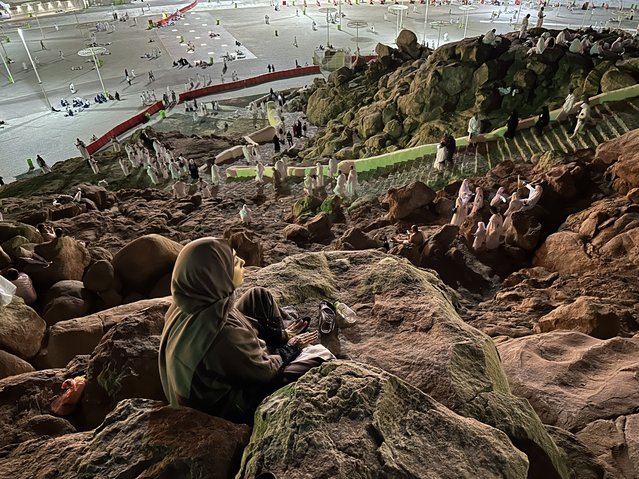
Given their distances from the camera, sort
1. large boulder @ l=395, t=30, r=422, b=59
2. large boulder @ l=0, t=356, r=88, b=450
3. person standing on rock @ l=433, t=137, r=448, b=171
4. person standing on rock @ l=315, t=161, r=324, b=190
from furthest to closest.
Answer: large boulder @ l=395, t=30, r=422, b=59 → person standing on rock @ l=315, t=161, r=324, b=190 → person standing on rock @ l=433, t=137, r=448, b=171 → large boulder @ l=0, t=356, r=88, b=450

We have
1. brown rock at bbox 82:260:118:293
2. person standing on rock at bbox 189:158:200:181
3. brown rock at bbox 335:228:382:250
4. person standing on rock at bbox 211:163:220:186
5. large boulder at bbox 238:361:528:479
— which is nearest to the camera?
large boulder at bbox 238:361:528:479

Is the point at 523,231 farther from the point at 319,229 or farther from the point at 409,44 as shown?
the point at 409,44

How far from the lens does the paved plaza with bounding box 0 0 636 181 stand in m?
22.8

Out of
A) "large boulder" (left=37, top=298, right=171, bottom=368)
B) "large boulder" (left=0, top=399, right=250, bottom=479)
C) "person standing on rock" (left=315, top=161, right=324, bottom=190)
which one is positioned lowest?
"person standing on rock" (left=315, top=161, right=324, bottom=190)

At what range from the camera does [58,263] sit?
693 centimetres

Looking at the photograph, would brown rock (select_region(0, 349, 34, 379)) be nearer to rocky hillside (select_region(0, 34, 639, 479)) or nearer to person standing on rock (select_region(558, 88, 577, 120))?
rocky hillside (select_region(0, 34, 639, 479))

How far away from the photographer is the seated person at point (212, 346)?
8.40 ft

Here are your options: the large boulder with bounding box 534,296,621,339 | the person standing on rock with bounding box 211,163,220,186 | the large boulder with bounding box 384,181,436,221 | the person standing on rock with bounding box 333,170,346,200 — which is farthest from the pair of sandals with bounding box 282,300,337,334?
the person standing on rock with bounding box 211,163,220,186

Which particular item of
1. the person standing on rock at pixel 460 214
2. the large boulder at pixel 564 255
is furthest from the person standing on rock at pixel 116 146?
the large boulder at pixel 564 255

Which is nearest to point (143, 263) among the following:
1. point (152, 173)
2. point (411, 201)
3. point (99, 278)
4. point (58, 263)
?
point (99, 278)

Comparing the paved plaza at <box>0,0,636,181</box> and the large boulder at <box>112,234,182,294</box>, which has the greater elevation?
the large boulder at <box>112,234,182,294</box>

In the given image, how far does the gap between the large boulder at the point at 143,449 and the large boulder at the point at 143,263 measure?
4.09 m

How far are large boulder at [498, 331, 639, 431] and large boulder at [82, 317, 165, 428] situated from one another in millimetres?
3384

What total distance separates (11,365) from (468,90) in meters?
15.0
